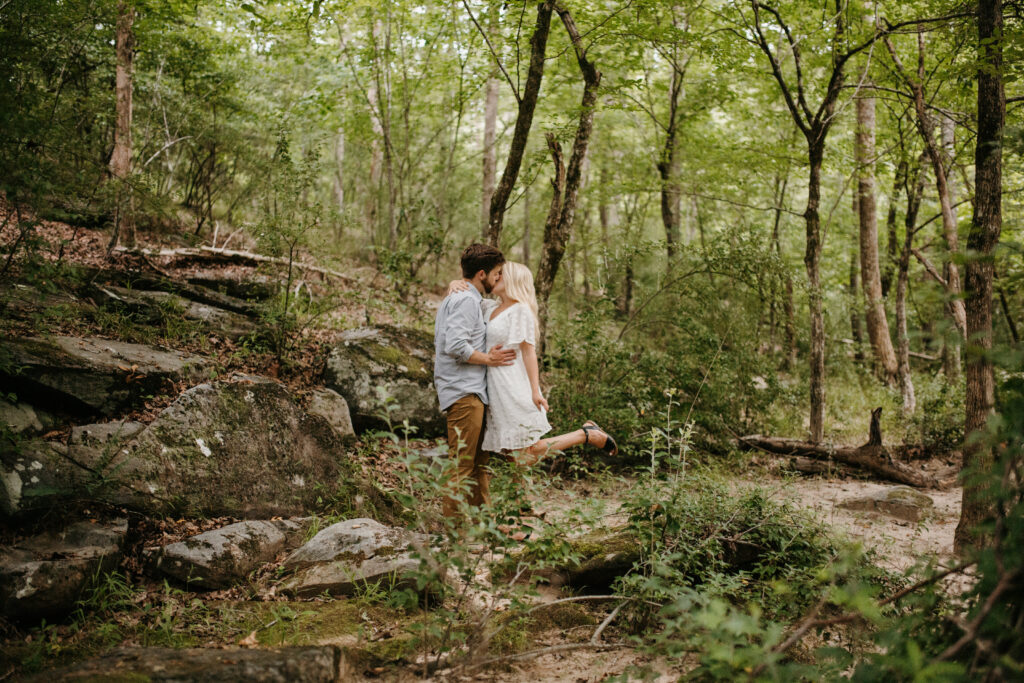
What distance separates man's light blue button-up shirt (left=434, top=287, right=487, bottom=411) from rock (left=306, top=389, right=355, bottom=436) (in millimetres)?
2231

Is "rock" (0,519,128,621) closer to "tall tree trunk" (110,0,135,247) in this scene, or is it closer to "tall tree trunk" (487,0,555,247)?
"tall tree trunk" (487,0,555,247)

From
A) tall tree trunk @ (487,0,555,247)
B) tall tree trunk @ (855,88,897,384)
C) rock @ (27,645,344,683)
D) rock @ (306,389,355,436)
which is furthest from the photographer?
tall tree trunk @ (855,88,897,384)

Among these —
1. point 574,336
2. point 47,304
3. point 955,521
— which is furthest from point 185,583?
point 955,521

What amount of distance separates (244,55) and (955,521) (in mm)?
16412

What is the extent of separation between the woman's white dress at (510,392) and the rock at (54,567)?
2615 mm

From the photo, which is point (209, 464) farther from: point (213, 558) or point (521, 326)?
point (521, 326)

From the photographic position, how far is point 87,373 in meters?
5.43

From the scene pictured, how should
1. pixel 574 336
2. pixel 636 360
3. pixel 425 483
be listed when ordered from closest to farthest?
1. pixel 425 483
2. pixel 574 336
3. pixel 636 360

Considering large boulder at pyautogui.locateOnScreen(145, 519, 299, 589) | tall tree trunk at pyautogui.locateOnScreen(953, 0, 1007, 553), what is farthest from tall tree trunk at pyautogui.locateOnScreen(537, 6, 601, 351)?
large boulder at pyautogui.locateOnScreen(145, 519, 299, 589)

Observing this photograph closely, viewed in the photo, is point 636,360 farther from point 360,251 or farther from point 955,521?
point 360,251

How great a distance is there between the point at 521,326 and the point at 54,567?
11.0 ft

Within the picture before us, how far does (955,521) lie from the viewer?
20.9 feet

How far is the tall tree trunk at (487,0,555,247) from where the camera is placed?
6473 mm

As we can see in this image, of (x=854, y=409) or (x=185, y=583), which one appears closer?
(x=185, y=583)
